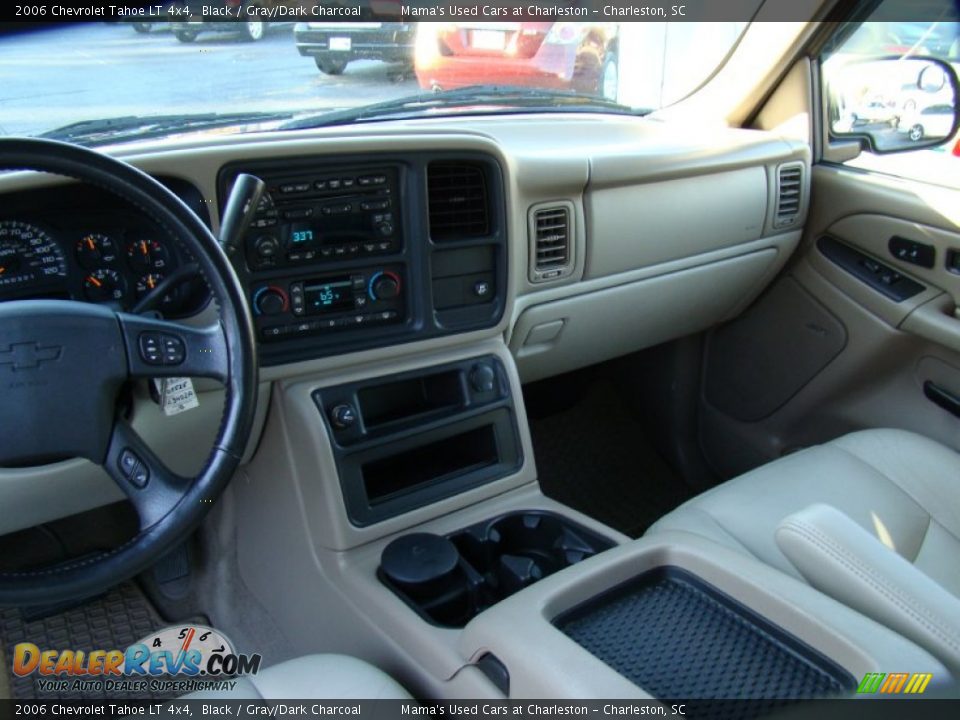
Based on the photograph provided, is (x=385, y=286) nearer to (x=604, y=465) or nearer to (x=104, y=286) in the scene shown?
(x=104, y=286)

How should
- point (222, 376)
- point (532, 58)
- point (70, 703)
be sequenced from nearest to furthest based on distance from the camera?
point (222, 376) → point (70, 703) → point (532, 58)

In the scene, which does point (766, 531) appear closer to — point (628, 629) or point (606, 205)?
point (628, 629)

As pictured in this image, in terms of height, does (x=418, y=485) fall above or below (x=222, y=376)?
below

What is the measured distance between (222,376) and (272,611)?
35.6 inches

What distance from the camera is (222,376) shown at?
124 centimetres

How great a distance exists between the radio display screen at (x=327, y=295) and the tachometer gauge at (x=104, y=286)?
348 mm

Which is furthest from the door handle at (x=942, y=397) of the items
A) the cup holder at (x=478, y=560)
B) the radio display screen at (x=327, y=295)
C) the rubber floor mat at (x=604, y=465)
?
the radio display screen at (x=327, y=295)

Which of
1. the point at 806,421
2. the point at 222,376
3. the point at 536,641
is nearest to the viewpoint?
the point at 536,641

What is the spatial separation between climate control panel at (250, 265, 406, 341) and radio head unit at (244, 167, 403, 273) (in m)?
0.04

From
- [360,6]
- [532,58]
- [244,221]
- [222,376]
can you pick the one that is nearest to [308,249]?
[244,221]

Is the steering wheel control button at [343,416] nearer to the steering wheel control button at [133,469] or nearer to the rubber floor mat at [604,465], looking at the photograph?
the steering wheel control button at [133,469]

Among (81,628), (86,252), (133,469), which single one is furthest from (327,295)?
(81,628)

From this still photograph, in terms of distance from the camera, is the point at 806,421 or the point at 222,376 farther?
the point at 806,421

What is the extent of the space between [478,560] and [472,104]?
1.29 m
